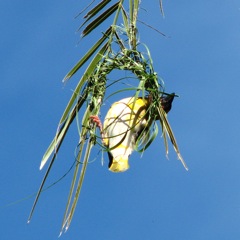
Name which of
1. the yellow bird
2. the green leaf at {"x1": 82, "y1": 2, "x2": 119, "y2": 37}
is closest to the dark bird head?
the yellow bird

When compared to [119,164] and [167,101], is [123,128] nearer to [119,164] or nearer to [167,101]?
[119,164]

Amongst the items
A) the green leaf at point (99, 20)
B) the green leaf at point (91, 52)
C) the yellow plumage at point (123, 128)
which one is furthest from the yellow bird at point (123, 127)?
the green leaf at point (99, 20)

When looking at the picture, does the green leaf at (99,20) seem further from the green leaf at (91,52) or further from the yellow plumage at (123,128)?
the yellow plumage at (123,128)

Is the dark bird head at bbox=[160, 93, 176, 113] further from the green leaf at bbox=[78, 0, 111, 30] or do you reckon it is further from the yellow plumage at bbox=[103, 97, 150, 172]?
the green leaf at bbox=[78, 0, 111, 30]

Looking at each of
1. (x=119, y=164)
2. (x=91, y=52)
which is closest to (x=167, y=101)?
(x=91, y=52)

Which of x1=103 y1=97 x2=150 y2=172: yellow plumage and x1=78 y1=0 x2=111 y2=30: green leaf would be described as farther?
x1=78 y1=0 x2=111 y2=30: green leaf

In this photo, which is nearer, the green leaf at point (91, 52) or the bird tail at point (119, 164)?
the bird tail at point (119, 164)
